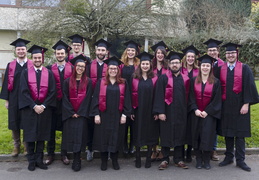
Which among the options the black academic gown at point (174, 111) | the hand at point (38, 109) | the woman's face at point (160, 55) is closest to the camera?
the hand at point (38, 109)

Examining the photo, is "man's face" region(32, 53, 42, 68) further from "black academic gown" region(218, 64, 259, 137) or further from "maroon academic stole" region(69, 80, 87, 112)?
"black academic gown" region(218, 64, 259, 137)

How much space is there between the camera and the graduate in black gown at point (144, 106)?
516cm

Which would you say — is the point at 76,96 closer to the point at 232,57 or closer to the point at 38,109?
the point at 38,109

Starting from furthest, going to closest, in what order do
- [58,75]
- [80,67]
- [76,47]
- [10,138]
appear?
[10,138] → [76,47] → [58,75] → [80,67]

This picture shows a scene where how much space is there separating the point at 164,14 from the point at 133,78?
10.2 m

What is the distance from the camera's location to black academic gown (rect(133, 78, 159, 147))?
203 inches

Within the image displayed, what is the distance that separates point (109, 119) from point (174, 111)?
119cm

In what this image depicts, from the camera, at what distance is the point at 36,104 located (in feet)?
16.2

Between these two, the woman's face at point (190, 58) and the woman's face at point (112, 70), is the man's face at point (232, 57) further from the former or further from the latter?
the woman's face at point (112, 70)

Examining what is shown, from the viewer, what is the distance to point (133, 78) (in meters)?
5.25

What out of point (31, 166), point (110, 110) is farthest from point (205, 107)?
point (31, 166)

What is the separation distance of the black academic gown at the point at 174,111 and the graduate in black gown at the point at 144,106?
15 centimetres

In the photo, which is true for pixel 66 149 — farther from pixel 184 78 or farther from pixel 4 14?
pixel 4 14

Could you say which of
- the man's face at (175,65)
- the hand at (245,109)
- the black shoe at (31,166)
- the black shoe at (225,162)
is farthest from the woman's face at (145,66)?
the black shoe at (31,166)
